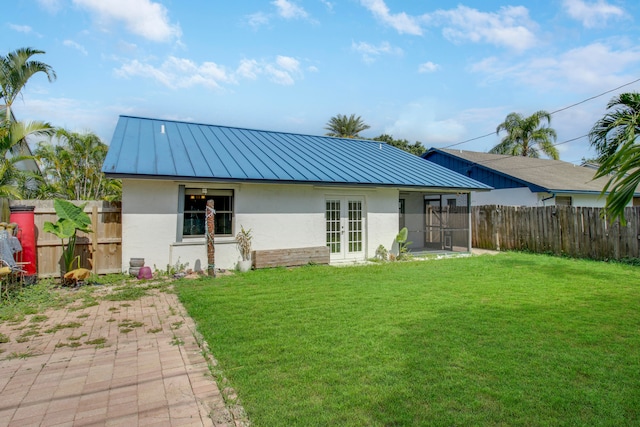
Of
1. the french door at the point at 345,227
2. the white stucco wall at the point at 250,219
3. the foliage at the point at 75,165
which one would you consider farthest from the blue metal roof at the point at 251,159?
the foliage at the point at 75,165

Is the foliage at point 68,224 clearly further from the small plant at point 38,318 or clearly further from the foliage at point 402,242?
the foliage at point 402,242

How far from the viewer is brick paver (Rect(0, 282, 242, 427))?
3008 millimetres

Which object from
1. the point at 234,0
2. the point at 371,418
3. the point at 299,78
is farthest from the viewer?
the point at 299,78

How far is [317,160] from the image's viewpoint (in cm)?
1316

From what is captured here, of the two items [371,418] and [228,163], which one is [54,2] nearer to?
[228,163]

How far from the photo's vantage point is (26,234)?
316 inches

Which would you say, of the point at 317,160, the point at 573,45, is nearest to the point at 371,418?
the point at 317,160

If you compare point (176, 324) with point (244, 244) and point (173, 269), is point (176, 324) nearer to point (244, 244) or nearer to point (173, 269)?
point (173, 269)

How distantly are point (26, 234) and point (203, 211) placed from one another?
12.9 ft

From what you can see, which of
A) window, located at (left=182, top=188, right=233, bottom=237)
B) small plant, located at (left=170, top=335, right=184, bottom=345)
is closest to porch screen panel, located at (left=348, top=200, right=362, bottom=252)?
window, located at (left=182, top=188, right=233, bottom=237)

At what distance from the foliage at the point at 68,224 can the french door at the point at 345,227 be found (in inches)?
264

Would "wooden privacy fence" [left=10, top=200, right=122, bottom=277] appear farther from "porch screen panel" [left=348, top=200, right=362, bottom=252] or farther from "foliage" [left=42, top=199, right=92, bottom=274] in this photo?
"porch screen panel" [left=348, top=200, right=362, bottom=252]

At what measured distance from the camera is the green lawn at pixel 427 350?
9.77 feet

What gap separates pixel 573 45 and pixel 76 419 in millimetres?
17542
